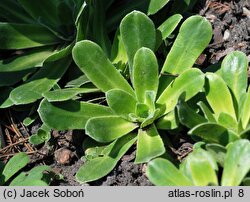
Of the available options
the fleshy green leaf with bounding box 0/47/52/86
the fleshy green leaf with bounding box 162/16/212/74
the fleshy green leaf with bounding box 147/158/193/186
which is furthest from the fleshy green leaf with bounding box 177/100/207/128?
the fleshy green leaf with bounding box 0/47/52/86

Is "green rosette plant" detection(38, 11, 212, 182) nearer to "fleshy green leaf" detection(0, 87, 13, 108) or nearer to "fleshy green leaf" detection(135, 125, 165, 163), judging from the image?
"fleshy green leaf" detection(135, 125, 165, 163)

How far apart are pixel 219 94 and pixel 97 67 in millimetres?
615

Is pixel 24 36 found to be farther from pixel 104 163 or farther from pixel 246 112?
pixel 246 112

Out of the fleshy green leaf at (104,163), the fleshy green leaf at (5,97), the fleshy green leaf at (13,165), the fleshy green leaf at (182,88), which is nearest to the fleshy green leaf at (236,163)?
the fleshy green leaf at (182,88)

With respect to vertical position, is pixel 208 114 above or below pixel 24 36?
below

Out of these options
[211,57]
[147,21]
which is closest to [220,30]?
[211,57]

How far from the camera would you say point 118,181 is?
7.95 feet

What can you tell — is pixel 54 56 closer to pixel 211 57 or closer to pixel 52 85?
pixel 52 85

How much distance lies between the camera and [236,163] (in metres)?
2.04

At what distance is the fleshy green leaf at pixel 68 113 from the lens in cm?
241

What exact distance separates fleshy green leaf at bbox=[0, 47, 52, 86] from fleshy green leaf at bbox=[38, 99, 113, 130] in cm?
41

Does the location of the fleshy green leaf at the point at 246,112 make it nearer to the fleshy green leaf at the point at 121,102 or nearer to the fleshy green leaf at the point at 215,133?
the fleshy green leaf at the point at 215,133

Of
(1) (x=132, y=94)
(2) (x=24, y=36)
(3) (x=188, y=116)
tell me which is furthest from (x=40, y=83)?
(3) (x=188, y=116)

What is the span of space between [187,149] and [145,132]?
0.74 ft
